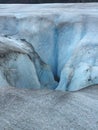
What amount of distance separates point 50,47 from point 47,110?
0.80 m

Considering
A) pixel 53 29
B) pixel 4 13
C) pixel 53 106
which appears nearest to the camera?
pixel 53 106

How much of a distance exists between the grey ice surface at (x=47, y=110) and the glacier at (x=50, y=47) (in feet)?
0.65

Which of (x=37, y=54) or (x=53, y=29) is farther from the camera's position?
(x=53, y=29)

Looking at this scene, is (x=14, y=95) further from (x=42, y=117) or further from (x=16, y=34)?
(x=16, y=34)

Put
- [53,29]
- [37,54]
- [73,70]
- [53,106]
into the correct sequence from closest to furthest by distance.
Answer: [53,106] < [73,70] < [37,54] < [53,29]

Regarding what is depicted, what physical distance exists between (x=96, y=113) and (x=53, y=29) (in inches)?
→ 35.0

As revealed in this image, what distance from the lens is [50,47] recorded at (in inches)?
86.5

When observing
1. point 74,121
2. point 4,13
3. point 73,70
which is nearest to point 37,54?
point 73,70

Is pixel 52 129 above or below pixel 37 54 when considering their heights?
above

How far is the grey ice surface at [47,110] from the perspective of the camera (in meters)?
1.36

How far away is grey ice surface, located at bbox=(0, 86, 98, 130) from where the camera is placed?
136cm

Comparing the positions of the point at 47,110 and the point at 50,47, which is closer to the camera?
the point at 47,110

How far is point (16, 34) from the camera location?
7.58ft

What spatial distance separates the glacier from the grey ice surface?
0.20 meters
